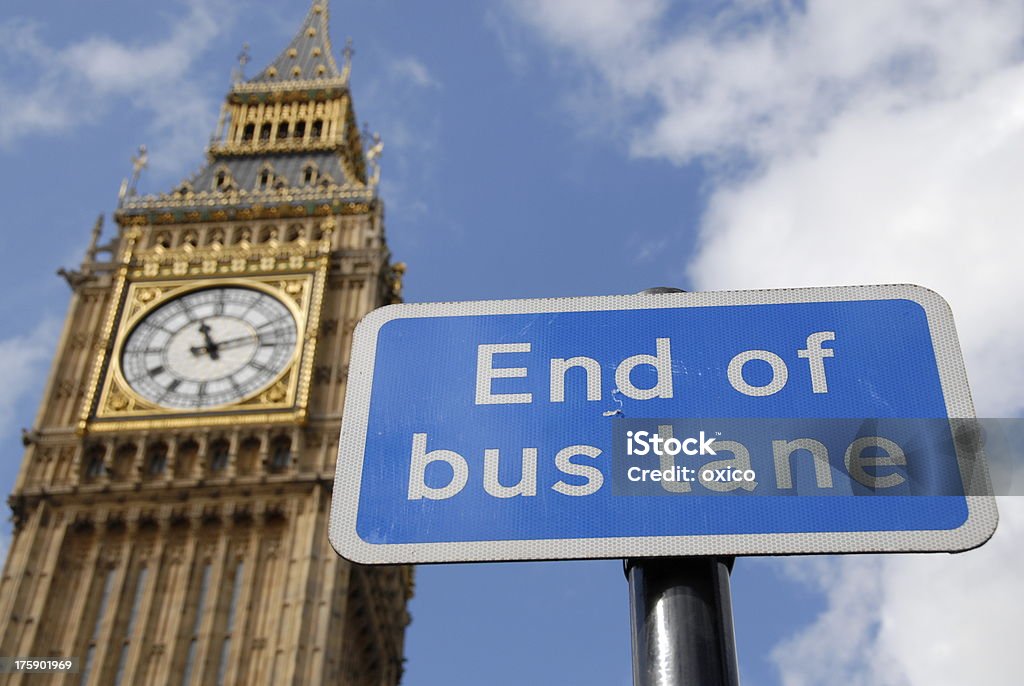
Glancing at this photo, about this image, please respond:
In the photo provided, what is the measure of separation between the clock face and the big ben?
0.07 m

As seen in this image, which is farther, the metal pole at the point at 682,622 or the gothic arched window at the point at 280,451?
the gothic arched window at the point at 280,451

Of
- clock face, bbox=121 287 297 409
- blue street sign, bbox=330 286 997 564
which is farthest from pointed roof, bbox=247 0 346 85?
blue street sign, bbox=330 286 997 564

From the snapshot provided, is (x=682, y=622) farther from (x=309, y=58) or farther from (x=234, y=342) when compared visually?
(x=309, y=58)

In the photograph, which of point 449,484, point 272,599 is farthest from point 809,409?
point 272,599

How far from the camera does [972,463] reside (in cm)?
440

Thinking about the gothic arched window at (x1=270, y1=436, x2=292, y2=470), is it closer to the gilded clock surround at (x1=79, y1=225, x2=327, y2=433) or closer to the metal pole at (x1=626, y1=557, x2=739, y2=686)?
the gilded clock surround at (x1=79, y1=225, x2=327, y2=433)

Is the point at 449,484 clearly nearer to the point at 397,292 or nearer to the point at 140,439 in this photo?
the point at 140,439

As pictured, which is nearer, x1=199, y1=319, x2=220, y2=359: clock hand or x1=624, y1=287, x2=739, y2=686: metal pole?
x1=624, y1=287, x2=739, y2=686: metal pole

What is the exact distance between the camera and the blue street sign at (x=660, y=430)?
14.3 ft

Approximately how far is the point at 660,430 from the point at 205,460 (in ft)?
118

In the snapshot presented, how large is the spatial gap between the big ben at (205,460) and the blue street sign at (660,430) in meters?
30.8

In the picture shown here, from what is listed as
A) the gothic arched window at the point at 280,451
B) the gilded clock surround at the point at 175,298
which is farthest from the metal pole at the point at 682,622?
the gilded clock surround at the point at 175,298

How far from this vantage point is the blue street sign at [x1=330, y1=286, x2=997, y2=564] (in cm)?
436

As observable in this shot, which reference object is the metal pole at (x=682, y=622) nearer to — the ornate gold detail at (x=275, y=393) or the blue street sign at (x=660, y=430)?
the blue street sign at (x=660, y=430)
